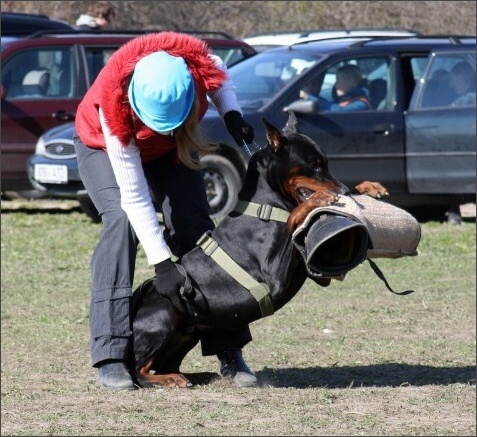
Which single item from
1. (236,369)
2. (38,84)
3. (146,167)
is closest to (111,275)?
(146,167)

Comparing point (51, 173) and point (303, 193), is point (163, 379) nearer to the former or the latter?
point (303, 193)

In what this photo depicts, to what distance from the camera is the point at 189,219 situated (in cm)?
570

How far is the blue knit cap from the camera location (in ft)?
16.5

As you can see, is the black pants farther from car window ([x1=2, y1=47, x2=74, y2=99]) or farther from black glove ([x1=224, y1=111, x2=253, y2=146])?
car window ([x1=2, y1=47, x2=74, y2=99])

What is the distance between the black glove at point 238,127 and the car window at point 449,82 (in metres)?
6.54

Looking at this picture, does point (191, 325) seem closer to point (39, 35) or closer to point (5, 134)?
point (5, 134)

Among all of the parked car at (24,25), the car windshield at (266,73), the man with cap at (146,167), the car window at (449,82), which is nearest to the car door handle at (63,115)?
the car windshield at (266,73)

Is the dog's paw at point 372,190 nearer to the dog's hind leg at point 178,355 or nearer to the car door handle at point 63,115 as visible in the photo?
the dog's hind leg at point 178,355

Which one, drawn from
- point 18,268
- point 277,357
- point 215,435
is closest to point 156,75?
point 215,435

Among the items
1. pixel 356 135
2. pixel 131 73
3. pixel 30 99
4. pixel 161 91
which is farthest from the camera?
pixel 30 99

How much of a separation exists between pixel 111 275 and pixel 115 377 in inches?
18.7

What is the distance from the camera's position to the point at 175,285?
5.40m

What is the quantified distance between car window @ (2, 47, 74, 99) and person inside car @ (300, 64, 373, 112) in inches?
113

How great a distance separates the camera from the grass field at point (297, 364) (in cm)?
481
